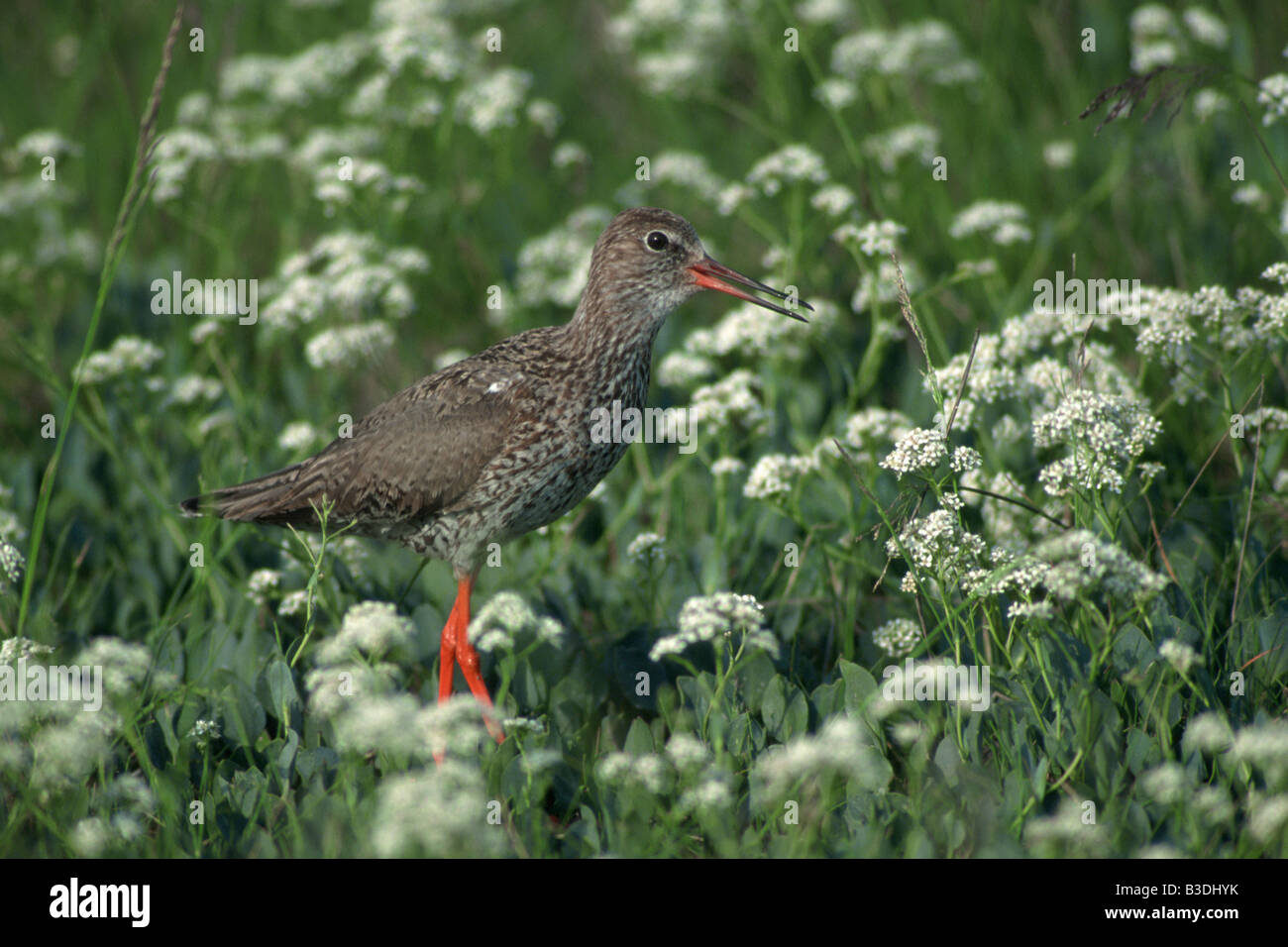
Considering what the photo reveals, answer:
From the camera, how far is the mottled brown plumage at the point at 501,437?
18.4 feet

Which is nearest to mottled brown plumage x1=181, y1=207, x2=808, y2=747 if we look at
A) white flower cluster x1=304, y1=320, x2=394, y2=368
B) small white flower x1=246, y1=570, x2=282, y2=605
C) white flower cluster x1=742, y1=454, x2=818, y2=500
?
small white flower x1=246, y1=570, x2=282, y2=605

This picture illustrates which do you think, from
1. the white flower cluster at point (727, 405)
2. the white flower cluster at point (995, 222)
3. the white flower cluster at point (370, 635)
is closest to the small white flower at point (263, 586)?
the white flower cluster at point (370, 635)

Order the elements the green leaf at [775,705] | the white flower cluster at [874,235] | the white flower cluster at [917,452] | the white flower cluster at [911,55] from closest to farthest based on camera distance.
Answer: the white flower cluster at [917,452] → the green leaf at [775,705] → the white flower cluster at [874,235] → the white flower cluster at [911,55]

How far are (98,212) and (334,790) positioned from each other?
26.4ft

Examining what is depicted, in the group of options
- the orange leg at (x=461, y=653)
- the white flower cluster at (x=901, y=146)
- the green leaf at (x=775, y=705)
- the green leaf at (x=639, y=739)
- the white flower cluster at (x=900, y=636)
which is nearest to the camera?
the green leaf at (x=639, y=739)

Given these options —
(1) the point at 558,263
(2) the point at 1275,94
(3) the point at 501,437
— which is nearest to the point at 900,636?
(3) the point at 501,437

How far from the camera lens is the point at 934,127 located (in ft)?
34.8

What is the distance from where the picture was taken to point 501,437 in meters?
5.61

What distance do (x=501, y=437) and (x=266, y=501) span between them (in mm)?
1269

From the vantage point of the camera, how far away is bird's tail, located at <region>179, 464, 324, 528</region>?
5.88 meters

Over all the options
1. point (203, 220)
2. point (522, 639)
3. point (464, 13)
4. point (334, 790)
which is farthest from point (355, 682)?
point (464, 13)

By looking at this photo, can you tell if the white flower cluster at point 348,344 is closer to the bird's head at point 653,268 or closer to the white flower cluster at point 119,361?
the white flower cluster at point 119,361

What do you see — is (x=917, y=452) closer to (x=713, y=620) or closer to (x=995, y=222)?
(x=713, y=620)

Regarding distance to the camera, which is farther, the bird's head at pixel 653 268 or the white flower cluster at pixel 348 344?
the white flower cluster at pixel 348 344
